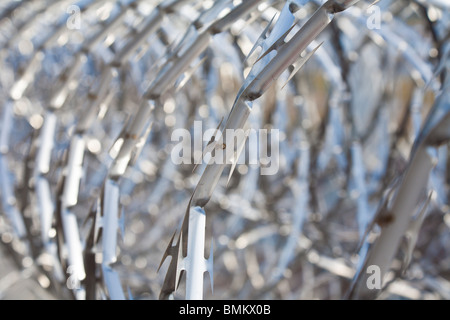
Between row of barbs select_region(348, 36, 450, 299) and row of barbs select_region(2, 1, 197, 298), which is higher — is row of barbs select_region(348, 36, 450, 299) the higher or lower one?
the lower one

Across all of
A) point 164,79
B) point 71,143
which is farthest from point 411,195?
point 71,143

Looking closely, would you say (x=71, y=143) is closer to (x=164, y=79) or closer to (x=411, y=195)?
(x=164, y=79)

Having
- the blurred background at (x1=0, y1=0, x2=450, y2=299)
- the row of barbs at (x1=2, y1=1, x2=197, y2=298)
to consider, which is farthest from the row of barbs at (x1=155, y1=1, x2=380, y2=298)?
the row of barbs at (x1=2, y1=1, x2=197, y2=298)

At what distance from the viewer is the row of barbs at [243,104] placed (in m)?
1.10

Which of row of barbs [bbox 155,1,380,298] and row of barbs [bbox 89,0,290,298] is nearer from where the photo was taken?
row of barbs [bbox 155,1,380,298]

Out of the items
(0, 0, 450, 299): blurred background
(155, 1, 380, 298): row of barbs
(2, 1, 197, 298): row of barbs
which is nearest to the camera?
(155, 1, 380, 298): row of barbs

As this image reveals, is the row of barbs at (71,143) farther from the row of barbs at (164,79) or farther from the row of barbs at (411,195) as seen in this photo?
the row of barbs at (411,195)

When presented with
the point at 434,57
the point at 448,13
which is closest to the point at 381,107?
the point at 434,57

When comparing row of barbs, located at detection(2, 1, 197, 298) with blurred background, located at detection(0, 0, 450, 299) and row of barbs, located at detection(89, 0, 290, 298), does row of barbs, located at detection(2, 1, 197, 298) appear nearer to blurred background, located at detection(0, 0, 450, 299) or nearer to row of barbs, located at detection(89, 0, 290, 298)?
blurred background, located at detection(0, 0, 450, 299)


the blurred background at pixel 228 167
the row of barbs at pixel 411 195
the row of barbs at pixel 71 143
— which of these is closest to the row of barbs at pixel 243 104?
the blurred background at pixel 228 167

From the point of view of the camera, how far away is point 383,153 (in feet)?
10.8

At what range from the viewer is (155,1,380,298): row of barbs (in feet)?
3.62

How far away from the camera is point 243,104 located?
1.11m
